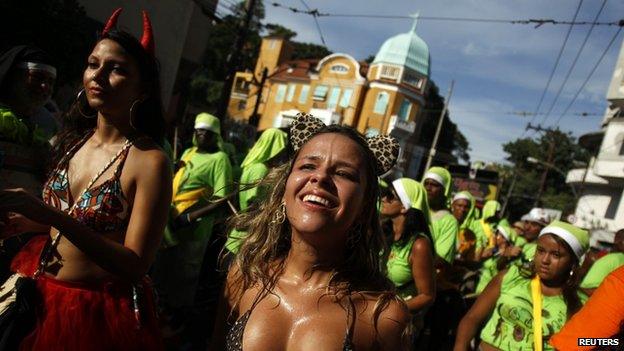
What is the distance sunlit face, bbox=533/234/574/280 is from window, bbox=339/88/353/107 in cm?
3905

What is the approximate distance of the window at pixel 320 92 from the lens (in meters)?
43.3

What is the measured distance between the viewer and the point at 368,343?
5.33 feet

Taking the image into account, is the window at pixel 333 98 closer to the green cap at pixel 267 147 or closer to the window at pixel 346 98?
the window at pixel 346 98

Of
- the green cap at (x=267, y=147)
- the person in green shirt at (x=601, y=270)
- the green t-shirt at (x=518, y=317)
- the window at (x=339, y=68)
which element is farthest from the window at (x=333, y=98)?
the green t-shirt at (x=518, y=317)

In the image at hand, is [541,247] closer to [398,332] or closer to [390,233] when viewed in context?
[390,233]

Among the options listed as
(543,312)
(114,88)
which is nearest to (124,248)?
(114,88)

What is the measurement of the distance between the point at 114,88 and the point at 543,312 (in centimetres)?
288

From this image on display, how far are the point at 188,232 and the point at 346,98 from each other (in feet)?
126

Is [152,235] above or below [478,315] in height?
above

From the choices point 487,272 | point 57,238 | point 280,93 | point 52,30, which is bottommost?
point 487,272

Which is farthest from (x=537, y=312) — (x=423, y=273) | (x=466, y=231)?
(x=466, y=231)

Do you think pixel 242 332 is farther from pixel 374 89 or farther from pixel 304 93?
pixel 304 93

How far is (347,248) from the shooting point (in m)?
1.92

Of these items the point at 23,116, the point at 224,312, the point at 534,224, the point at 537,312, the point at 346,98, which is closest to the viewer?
the point at 224,312
